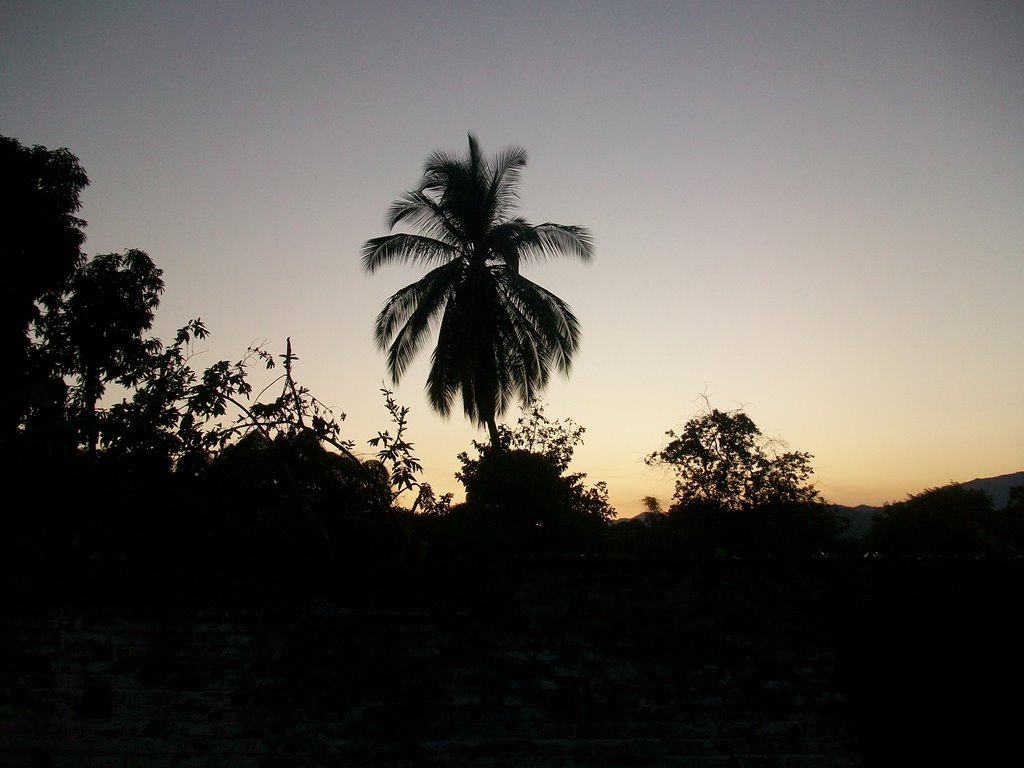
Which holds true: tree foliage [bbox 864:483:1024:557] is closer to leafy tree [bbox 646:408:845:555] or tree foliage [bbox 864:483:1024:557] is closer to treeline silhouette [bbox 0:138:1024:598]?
leafy tree [bbox 646:408:845:555]

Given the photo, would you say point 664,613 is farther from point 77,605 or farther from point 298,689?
point 77,605

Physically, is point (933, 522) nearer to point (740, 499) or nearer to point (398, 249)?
point (740, 499)

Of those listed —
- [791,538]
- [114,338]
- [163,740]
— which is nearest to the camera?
[163,740]

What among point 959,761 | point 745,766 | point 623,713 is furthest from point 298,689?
point 959,761

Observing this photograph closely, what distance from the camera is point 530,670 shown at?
4.25 meters

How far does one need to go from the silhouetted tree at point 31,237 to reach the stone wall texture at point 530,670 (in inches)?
440

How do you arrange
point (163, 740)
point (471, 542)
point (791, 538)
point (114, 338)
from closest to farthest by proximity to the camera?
point (163, 740) → point (471, 542) → point (114, 338) → point (791, 538)

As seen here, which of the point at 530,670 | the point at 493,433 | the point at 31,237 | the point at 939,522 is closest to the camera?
the point at 530,670

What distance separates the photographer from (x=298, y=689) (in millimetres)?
4160

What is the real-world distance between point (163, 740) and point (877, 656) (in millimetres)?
4716

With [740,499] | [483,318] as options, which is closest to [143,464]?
[483,318]

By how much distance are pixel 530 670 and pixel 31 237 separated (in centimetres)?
1456

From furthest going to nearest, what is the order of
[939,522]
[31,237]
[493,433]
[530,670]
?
[939,522] < [493,433] < [31,237] < [530,670]

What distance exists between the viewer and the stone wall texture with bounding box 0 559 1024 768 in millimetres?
4125
